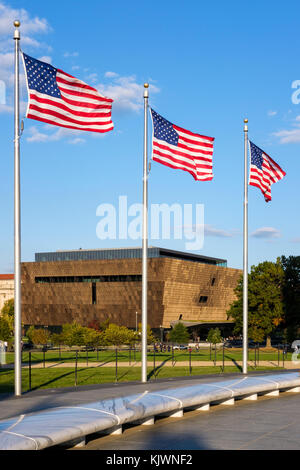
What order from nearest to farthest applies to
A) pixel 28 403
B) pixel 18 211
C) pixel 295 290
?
pixel 28 403 < pixel 18 211 < pixel 295 290

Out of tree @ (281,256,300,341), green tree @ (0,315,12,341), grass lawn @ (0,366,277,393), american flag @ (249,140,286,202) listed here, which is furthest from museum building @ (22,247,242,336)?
american flag @ (249,140,286,202)

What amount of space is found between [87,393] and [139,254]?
113m

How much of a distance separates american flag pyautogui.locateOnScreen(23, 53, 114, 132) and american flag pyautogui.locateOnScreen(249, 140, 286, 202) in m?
10.5

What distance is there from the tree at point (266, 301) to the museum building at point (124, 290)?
38623 millimetres

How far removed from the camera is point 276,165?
105ft

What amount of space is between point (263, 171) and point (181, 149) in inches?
270

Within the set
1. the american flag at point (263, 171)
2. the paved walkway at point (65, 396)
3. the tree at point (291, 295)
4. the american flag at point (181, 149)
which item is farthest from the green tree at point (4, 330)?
the american flag at point (181, 149)

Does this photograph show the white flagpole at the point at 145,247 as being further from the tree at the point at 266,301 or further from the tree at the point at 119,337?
the tree at the point at 119,337

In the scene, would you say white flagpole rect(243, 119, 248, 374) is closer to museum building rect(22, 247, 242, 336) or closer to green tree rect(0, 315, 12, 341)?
green tree rect(0, 315, 12, 341)

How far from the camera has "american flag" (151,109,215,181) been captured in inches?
987

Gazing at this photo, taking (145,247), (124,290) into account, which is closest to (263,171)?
(145,247)

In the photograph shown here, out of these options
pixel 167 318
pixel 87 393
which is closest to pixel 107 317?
pixel 167 318

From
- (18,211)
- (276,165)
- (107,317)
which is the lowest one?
(107,317)
